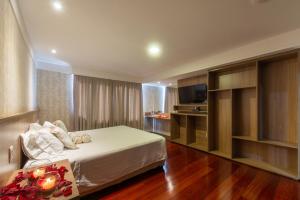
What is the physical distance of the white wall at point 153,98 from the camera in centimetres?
629

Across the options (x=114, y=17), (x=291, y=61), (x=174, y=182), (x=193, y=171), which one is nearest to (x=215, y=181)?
(x=193, y=171)

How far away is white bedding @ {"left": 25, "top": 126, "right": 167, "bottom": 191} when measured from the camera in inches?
68.0

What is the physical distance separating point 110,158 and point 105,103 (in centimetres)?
290

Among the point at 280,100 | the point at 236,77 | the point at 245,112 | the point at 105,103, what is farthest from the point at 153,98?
the point at 280,100

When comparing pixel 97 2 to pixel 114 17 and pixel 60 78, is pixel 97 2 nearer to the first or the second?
pixel 114 17

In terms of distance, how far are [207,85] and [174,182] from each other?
2.42 m

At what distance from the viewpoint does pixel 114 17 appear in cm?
170

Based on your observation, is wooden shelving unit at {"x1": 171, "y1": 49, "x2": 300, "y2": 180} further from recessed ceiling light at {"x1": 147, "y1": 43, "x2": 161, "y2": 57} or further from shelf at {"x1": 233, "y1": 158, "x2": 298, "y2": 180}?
recessed ceiling light at {"x1": 147, "y1": 43, "x2": 161, "y2": 57}

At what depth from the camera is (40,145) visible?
5.62 ft

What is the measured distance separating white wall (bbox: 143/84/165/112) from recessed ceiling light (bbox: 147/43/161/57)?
11.1ft

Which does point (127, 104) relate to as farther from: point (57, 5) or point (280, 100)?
point (280, 100)

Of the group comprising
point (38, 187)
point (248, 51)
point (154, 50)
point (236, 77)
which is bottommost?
point (38, 187)

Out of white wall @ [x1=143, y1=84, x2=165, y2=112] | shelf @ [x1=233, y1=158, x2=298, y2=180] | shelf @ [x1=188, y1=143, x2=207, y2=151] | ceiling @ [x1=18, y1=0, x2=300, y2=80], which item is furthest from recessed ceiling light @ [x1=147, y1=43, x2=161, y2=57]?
white wall @ [x1=143, y1=84, x2=165, y2=112]

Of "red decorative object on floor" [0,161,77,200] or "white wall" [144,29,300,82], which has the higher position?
"white wall" [144,29,300,82]
